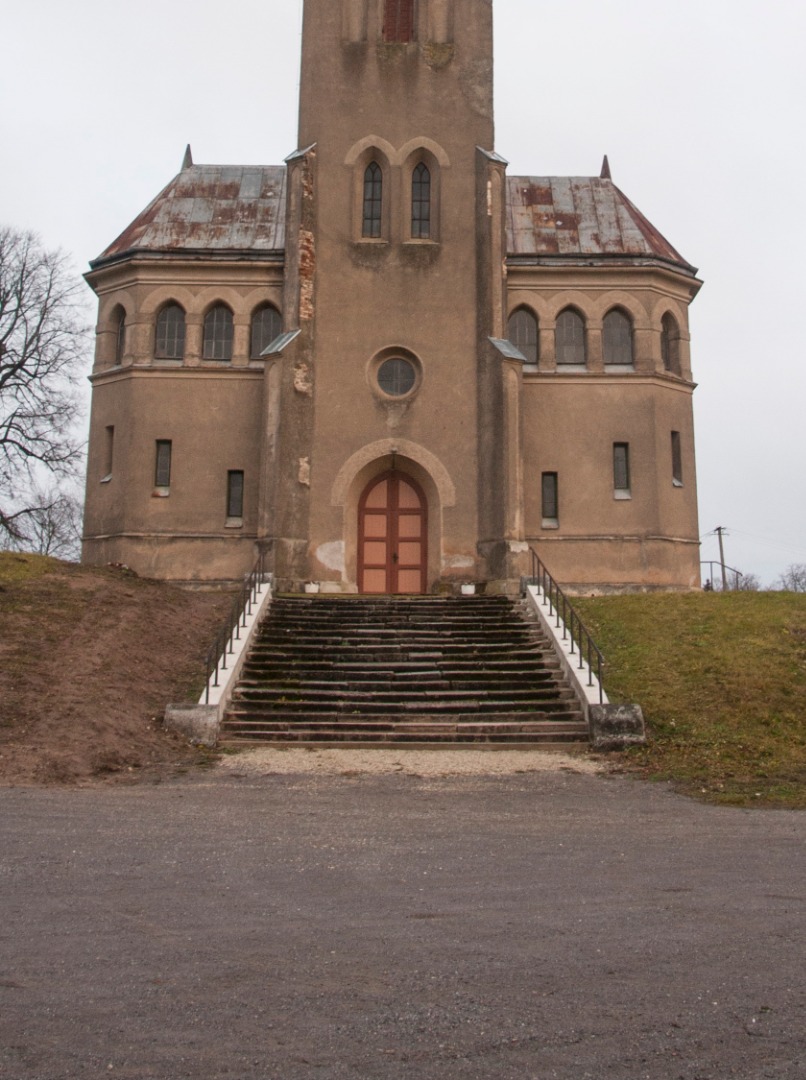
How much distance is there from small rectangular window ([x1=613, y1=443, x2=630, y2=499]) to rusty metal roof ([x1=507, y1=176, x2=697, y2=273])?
203 inches

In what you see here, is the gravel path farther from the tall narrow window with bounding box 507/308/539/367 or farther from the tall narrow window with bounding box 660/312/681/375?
the tall narrow window with bounding box 660/312/681/375

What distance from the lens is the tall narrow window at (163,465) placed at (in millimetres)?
25000

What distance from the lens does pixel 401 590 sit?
77.3 ft

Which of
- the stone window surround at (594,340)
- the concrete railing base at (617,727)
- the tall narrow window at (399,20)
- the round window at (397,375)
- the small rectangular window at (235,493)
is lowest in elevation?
the concrete railing base at (617,727)

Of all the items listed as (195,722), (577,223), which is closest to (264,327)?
(577,223)

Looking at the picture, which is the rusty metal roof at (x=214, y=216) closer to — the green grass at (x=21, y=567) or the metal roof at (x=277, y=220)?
the metal roof at (x=277, y=220)

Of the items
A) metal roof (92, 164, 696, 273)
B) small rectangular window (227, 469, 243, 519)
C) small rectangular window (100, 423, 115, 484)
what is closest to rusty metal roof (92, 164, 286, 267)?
metal roof (92, 164, 696, 273)

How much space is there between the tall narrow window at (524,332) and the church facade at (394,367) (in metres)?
0.05

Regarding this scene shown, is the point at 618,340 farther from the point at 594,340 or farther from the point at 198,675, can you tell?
the point at 198,675

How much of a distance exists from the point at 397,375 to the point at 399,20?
370 inches

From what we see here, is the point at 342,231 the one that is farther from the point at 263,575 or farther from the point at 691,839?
the point at 691,839

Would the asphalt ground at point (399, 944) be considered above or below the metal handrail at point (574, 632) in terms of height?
below

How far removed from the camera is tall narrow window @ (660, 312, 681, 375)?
2650 centimetres

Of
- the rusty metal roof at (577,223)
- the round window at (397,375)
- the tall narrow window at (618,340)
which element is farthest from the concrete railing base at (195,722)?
the rusty metal roof at (577,223)
